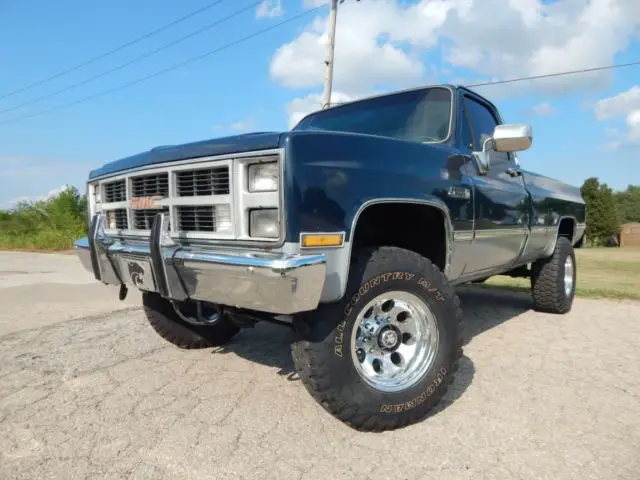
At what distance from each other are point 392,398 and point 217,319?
5.55ft

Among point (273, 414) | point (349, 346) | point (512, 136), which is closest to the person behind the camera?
point (349, 346)

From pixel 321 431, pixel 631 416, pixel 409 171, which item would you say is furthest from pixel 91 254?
pixel 631 416

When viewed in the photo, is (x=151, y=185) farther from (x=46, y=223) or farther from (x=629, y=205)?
(x=629, y=205)

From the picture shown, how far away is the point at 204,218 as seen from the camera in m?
2.38

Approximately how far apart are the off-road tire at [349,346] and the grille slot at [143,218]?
109cm

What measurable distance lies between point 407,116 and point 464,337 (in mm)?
1959

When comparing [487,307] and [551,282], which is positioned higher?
[551,282]

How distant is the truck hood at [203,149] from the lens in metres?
2.11

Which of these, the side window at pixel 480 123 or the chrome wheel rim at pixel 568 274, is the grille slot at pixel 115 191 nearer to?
the side window at pixel 480 123

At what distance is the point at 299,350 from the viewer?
2225 millimetres

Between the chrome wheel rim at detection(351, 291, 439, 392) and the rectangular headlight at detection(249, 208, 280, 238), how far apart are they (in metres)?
0.67

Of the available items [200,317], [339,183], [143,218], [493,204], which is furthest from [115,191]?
[493,204]

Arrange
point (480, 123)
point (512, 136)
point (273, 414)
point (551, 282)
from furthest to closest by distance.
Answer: point (551, 282) < point (480, 123) < point (512, 136) < point (273, 414)

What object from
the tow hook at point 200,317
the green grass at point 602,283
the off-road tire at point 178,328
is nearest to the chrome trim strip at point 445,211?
the tow hook at point 200,317
